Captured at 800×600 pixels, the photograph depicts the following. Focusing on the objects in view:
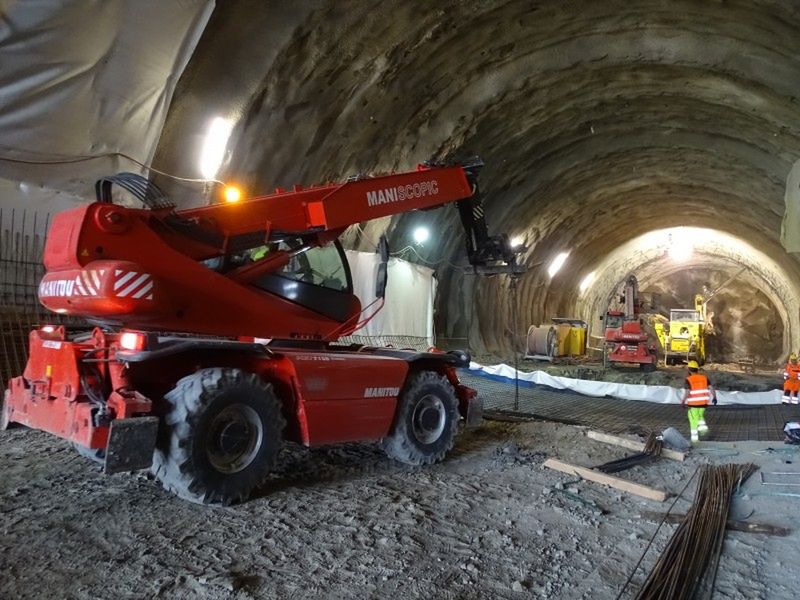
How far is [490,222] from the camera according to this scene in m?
15.6

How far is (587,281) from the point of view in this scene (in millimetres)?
25938

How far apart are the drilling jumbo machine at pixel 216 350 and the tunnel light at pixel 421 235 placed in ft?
23.9

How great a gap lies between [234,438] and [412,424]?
1.87 metres

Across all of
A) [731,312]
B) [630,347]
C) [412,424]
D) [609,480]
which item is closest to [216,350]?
[412,424]

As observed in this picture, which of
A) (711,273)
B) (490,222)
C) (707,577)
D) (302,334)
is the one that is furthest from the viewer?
(711,273)

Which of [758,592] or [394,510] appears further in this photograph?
[394,510]

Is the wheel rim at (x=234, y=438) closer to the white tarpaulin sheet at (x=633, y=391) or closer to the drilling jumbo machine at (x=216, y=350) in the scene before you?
the drilling jumbo machine at (x=216, y=350)

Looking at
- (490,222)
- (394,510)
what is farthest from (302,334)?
(490,222)

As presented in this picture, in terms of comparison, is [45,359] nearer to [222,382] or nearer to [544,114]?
[222,382]

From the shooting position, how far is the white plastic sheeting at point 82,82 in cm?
586

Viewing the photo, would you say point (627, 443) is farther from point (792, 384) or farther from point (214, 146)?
point (214, 146)

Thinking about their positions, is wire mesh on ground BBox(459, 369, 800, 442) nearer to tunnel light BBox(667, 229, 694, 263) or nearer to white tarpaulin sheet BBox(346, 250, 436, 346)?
white tarpaulin sheet BBox(346, 250, 436, 346)

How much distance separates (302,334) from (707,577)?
344 centimetres

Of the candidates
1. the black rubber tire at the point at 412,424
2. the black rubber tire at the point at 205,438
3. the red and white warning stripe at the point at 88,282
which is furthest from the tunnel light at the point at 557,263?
the red and white warning stripe at the point at 88,282
